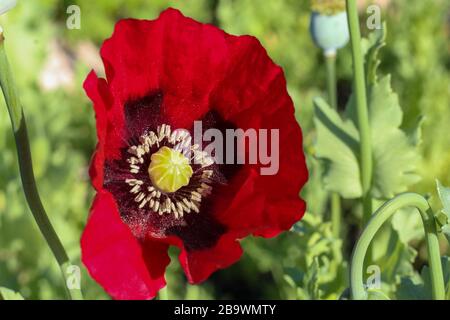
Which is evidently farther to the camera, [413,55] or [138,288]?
[413,55]

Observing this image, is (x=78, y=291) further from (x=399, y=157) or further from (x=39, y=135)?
(x=39, y=135)

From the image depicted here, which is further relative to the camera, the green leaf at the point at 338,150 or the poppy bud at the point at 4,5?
the green leaf at the point at 338,150

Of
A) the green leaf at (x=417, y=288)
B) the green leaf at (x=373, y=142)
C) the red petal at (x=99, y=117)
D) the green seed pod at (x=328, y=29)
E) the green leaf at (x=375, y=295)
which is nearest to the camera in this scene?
the red petal at (x=99, y=117)

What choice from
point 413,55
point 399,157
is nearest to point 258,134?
point 399,157

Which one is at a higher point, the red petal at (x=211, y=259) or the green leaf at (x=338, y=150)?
the green leaf at (x=338, y=150)

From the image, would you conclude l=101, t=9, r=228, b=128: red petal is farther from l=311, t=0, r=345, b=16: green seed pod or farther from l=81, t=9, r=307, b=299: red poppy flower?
l=311, t=0, r=345, b=16: green seed pod

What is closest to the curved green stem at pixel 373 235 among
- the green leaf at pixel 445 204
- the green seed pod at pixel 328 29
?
the green leaf at pixel 445 204

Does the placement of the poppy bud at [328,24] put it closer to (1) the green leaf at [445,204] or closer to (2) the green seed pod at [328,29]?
(2) the green seed pod at [328,29]

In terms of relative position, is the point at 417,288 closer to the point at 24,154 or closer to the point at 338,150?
the point at 338,150
